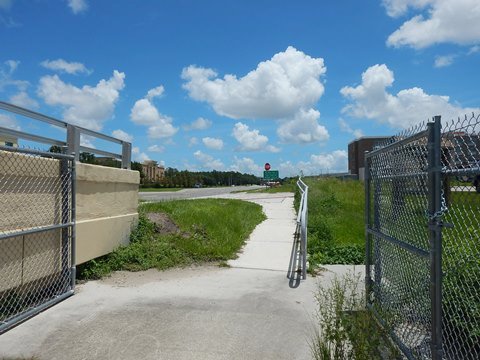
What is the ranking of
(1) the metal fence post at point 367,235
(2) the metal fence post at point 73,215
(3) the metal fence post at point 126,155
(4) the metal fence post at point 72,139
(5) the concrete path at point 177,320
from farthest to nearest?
(3) the metal fence post at point 126,155
(4) the metal fence post at point 72,139
(2) the metal fence post at point 73,215
(1) the metal fence post at point 367,235
(5) the concrete path at point 177,320

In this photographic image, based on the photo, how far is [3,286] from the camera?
4.89m

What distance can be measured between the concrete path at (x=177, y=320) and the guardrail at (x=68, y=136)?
206cm

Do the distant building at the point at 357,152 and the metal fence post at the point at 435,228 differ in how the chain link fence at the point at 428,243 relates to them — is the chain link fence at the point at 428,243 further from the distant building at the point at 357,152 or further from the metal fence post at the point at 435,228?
the distant building at the point at 357,152

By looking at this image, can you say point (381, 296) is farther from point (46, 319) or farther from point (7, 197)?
point (7, 197)

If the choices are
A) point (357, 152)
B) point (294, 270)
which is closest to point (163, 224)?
point (294, 270)

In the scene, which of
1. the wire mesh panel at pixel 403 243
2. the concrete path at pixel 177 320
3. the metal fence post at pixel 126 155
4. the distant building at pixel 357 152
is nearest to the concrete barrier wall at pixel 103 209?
the metal fence post at pixel 126 155

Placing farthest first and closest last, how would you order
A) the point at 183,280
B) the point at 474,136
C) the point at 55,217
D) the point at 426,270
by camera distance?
the point at 183,280, the point at 55,217, the point at 426,270, the point at 474,136

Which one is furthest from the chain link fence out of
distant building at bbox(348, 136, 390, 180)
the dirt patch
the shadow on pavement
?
distant building at bbox(348, 136, 390, 180)

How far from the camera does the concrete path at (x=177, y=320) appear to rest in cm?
407

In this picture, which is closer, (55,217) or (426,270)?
(426,270)

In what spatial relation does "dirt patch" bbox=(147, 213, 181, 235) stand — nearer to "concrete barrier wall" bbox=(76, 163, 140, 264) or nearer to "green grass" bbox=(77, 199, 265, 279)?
"green grass" bbox=(77, 199, 265, 279)

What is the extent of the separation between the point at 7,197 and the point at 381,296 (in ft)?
14.3

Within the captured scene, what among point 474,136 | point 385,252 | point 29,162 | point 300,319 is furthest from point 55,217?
point 474,136

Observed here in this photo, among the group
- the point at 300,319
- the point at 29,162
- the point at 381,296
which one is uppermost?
the point at 29,162
